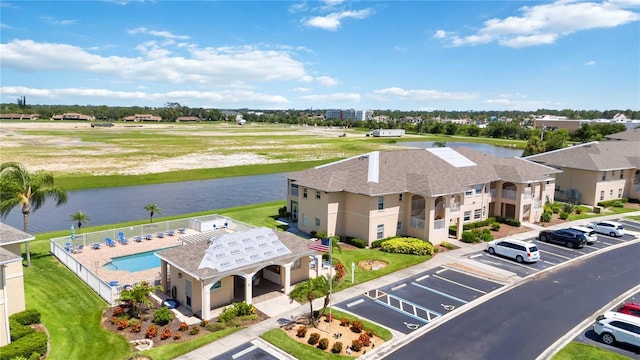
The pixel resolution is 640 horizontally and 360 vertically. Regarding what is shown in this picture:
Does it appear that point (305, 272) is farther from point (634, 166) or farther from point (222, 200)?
point (634, 166)

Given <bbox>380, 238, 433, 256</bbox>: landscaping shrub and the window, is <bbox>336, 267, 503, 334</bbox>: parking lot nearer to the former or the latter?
<bbox>380, 238, 433, 256</bbox>: landscaping shrub

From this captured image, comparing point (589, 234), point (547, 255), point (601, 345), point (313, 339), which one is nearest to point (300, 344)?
point (313, 339)

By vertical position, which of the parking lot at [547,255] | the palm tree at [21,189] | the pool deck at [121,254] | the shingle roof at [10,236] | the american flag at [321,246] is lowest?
the pool deck at [121,254]

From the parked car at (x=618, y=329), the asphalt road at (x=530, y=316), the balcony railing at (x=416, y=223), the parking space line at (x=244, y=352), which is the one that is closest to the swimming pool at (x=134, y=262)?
the parking space line at (x=244, y=352)

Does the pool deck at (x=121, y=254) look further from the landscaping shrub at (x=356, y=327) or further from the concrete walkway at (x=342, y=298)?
the landscaping shrub at (x=356, y=327)

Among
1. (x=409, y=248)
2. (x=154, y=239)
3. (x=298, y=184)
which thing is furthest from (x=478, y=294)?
(x=154, y=239)

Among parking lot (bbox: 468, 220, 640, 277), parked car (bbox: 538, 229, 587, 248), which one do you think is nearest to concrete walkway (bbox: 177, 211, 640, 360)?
parking lot (bbox: 468, 220, 640, 277)
